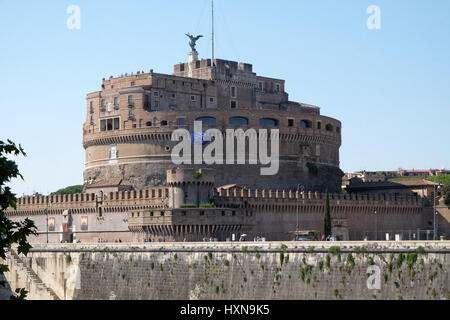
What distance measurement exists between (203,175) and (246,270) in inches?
759

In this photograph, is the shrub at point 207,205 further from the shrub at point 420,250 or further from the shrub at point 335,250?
the shrub at point 420,250

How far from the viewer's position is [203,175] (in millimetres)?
76500

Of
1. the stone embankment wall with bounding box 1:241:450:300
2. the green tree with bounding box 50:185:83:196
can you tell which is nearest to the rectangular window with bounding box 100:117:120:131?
the stone embankment wall with bounding box 1:241:450:300

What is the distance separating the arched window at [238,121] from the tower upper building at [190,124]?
0.09 meters

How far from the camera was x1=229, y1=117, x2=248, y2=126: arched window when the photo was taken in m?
97.4

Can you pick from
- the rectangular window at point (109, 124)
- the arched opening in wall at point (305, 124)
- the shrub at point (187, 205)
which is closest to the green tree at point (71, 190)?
the rectangular window at point (109, 124)

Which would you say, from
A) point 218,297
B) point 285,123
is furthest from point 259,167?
point 218,297

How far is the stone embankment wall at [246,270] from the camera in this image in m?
49.5

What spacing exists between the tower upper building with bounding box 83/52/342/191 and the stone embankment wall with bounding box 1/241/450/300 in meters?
24.4

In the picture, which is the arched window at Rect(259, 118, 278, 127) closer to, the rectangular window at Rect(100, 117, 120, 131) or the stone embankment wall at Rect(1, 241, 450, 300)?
the rectangular window at Rect(100, 117, 120, 131)

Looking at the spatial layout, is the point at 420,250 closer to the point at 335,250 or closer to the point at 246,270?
the point at 335,250

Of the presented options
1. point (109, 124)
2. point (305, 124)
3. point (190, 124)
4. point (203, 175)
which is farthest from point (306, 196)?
point (109, 124)
